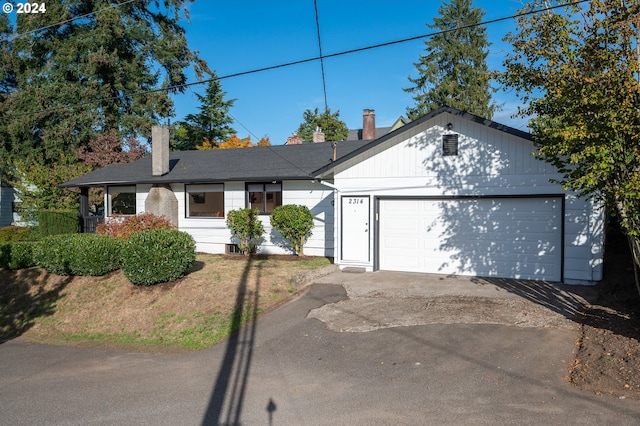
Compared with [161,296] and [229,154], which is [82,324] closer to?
[161,296]

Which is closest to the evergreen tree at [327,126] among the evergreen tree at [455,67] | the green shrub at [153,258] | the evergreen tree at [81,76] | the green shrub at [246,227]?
the evergreen tree at [455,67]

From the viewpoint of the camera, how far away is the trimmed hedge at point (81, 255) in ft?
41.6

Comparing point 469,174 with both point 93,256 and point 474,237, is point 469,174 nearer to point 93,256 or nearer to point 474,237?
point 474,237

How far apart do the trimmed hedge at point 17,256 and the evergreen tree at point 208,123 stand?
78.9ft

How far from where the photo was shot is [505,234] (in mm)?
11195

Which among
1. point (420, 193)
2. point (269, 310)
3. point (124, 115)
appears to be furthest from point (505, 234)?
point (124, 115)

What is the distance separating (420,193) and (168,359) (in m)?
7.50

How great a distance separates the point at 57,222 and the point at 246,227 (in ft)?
36.2

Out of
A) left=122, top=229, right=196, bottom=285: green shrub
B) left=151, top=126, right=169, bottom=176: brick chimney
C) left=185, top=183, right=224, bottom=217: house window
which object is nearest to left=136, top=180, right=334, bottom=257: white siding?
left=185, top=183, right=224, bottom=217: house window

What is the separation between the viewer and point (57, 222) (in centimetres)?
2088

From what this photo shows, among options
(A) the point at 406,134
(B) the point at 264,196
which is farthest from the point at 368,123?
(A) the point at 406,134

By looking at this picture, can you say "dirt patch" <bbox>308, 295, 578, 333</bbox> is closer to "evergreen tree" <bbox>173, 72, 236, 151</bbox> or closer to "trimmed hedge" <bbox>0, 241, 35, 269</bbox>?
"trimmed hedge" <bbox>0, 241, 35, 269</bbox>

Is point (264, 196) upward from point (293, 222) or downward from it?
upward

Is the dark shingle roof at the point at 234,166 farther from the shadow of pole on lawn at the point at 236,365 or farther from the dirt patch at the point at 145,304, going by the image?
the shadow of pole on lawn at the point at 236,365
